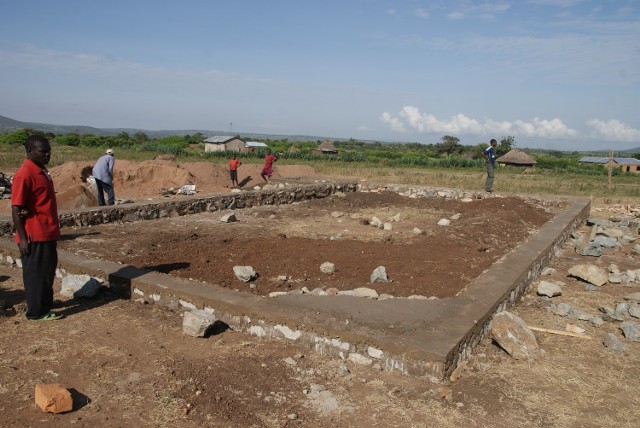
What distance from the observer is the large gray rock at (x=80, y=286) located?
477 cm

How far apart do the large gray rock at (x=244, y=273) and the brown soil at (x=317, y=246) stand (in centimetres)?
9

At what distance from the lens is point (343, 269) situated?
5.99m

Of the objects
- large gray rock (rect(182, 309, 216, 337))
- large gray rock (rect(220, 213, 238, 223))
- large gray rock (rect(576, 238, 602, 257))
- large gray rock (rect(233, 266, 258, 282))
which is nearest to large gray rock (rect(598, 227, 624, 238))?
large gray rock (rect(576, 238, 602, 257))

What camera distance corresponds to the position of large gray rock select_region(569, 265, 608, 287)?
6152mm

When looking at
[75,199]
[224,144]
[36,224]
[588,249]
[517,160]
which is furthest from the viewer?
[224,144]

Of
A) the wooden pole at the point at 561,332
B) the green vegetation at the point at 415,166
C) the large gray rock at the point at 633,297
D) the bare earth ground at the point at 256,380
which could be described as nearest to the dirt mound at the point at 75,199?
the bare earth ground at the point at 256,380

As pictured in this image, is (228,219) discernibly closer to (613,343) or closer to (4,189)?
(613,343)

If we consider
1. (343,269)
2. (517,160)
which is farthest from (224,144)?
(343,269)

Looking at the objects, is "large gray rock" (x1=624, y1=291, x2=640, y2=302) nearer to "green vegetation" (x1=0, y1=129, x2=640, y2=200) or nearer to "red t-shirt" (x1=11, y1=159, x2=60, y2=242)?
"red t-shirt" (x1=11, y1=159, x2=60, y2=242)

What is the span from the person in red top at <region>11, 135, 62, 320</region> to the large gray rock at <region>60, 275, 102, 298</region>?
19.8 inches

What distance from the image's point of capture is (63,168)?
14.6 metres

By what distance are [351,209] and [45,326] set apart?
853 centimetres

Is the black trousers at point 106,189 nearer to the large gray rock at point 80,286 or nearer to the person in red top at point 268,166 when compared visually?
the large gray rock at point 80,286

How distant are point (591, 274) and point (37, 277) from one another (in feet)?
20.3
